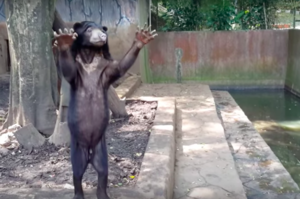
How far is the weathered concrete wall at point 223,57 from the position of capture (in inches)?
479

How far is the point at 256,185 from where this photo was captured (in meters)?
4.45

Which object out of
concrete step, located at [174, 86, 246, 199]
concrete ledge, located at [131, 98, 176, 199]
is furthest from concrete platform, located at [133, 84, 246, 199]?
concrete ledge, located at [131, 98, 176, 199]

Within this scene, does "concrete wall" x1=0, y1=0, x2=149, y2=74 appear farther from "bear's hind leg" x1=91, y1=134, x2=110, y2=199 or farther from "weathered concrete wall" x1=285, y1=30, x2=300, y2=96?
"bear's hind leg" x1=91, y1=134, x2=110, y2=199

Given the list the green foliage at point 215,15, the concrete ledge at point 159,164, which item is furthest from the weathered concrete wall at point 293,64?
the concrete ledge at point 159,164

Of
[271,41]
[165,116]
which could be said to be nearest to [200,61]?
[271,41]

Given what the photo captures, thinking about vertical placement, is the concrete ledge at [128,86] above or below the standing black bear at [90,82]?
below

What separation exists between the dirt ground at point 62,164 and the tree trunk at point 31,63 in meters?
0.60

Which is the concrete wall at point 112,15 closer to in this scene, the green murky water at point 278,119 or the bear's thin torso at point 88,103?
the green murky water at point 278,119

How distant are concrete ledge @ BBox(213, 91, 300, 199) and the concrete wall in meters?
3.47

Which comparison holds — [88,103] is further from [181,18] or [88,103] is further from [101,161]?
[181,18]

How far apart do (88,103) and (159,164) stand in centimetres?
124

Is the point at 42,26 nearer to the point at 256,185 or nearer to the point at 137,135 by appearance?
the point at 137,135

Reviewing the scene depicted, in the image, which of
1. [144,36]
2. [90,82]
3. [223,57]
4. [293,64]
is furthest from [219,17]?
[90,82]

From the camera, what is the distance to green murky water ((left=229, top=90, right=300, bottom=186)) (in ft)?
20.2
